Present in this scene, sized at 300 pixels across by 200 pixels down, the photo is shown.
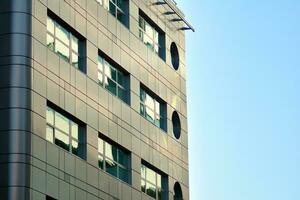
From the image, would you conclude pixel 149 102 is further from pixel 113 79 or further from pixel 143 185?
pixel 113 79

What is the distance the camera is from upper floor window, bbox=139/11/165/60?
58.6 metres

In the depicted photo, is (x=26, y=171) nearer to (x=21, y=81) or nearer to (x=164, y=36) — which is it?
(x=21, y=81)

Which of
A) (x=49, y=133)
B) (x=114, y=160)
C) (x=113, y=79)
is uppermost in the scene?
(x=113, y=79)

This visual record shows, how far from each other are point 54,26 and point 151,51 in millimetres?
13064

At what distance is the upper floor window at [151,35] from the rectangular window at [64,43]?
9419 mm

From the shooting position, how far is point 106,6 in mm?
53281

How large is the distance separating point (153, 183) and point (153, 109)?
14.8 feet

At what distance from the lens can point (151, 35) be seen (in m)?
60.1

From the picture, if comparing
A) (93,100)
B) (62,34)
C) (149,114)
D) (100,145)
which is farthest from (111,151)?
(62,34)

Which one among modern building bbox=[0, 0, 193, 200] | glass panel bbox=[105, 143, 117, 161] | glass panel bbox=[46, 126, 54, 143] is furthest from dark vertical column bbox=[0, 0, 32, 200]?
glass panel bbox=[105, 143, 117, 161]

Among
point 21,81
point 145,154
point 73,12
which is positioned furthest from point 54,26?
point 145,154

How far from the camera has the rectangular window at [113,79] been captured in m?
51.5

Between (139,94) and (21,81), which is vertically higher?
(139,94)

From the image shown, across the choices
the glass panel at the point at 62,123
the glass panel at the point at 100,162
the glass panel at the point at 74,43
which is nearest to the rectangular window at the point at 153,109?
the glass panel at the point at 100,162
